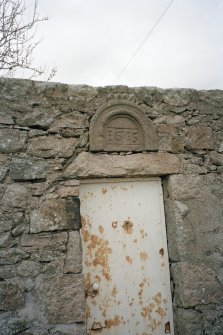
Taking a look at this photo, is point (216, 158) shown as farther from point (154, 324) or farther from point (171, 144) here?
point (154, 324)

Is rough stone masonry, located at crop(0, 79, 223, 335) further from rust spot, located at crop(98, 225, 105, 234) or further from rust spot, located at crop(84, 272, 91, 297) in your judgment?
rust spot, located at crop(98, 225, 105, 234)

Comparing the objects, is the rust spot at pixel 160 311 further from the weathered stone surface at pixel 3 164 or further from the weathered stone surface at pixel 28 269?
the weathered stone surface at pixel 3 164

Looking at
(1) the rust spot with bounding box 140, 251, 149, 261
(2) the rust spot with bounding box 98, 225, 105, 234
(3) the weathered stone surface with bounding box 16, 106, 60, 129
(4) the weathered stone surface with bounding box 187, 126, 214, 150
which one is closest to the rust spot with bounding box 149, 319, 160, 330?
(1) the rust spot with bounding box 140, 251, 149, 261

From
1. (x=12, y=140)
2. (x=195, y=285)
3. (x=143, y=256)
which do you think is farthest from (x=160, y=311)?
(x=12, y=140)

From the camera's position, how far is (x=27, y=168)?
2.54m

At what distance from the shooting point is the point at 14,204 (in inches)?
96.6

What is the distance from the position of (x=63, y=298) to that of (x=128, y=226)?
2.81ft

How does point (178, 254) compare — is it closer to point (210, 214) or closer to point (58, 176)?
point (210, 214)

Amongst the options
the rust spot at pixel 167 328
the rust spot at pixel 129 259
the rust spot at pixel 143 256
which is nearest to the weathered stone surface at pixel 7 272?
the rust spot at pixel 129 259

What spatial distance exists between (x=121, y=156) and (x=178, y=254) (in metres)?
1.04

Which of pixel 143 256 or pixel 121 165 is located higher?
pixel 121 165

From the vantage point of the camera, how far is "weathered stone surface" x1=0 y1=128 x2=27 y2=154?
8.28 feet

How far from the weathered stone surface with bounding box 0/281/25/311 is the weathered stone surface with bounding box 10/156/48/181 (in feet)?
2.76

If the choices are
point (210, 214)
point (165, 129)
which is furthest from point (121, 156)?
point (210, 214)
